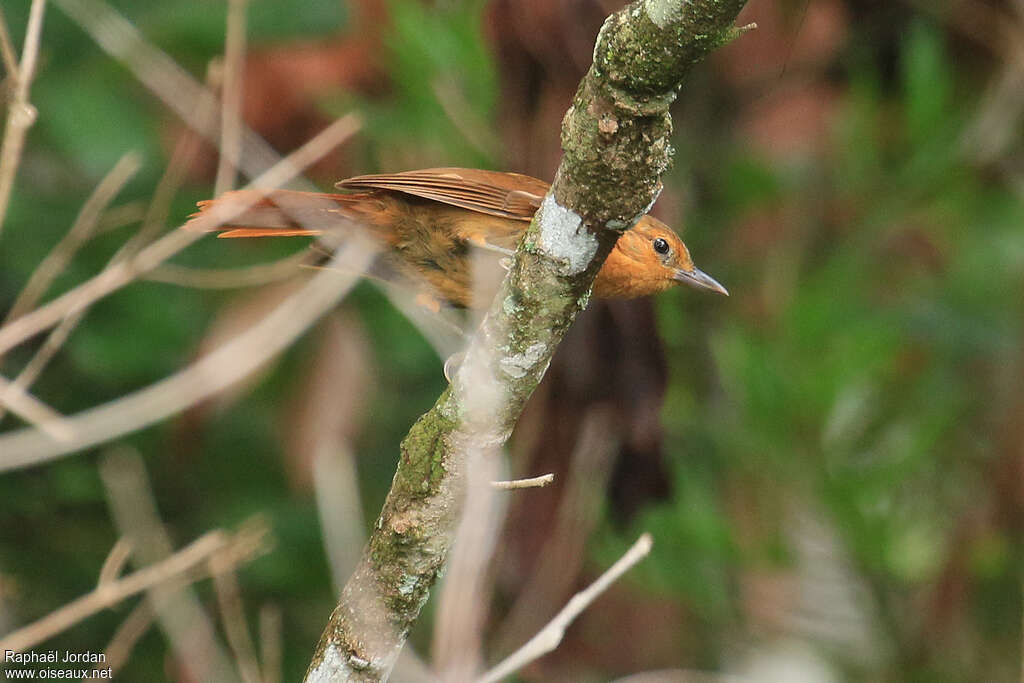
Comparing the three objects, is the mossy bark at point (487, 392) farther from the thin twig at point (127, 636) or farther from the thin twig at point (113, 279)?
the thin twig at point (127, 636)

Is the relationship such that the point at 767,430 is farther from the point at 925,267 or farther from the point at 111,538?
the point at 111,538

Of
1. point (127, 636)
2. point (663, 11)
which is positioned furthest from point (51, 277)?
point (663, 11)

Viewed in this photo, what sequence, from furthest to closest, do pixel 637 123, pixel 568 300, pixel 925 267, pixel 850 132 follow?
pixel 925 267 < pixel 850 132 < pixel 568 300 < pixel 637 123

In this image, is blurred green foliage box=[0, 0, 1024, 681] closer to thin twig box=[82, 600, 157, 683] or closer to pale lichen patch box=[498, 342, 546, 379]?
thin twig box=[82, 600, 157, 683]

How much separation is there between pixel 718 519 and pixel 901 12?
1.93 m

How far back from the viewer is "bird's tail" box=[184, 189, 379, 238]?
9.36ft

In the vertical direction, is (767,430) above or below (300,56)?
below

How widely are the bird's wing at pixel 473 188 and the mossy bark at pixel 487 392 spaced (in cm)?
106

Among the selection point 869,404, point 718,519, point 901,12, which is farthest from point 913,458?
point 901,12

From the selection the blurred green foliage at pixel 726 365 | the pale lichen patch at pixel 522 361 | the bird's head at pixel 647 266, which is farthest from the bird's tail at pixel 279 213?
the pale lichen patch at pixel 522 361

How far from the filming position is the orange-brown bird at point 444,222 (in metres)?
3.16

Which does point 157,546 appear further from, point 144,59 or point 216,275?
point 144,59

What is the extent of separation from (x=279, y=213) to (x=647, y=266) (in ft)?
3.14

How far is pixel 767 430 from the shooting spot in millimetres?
4168
